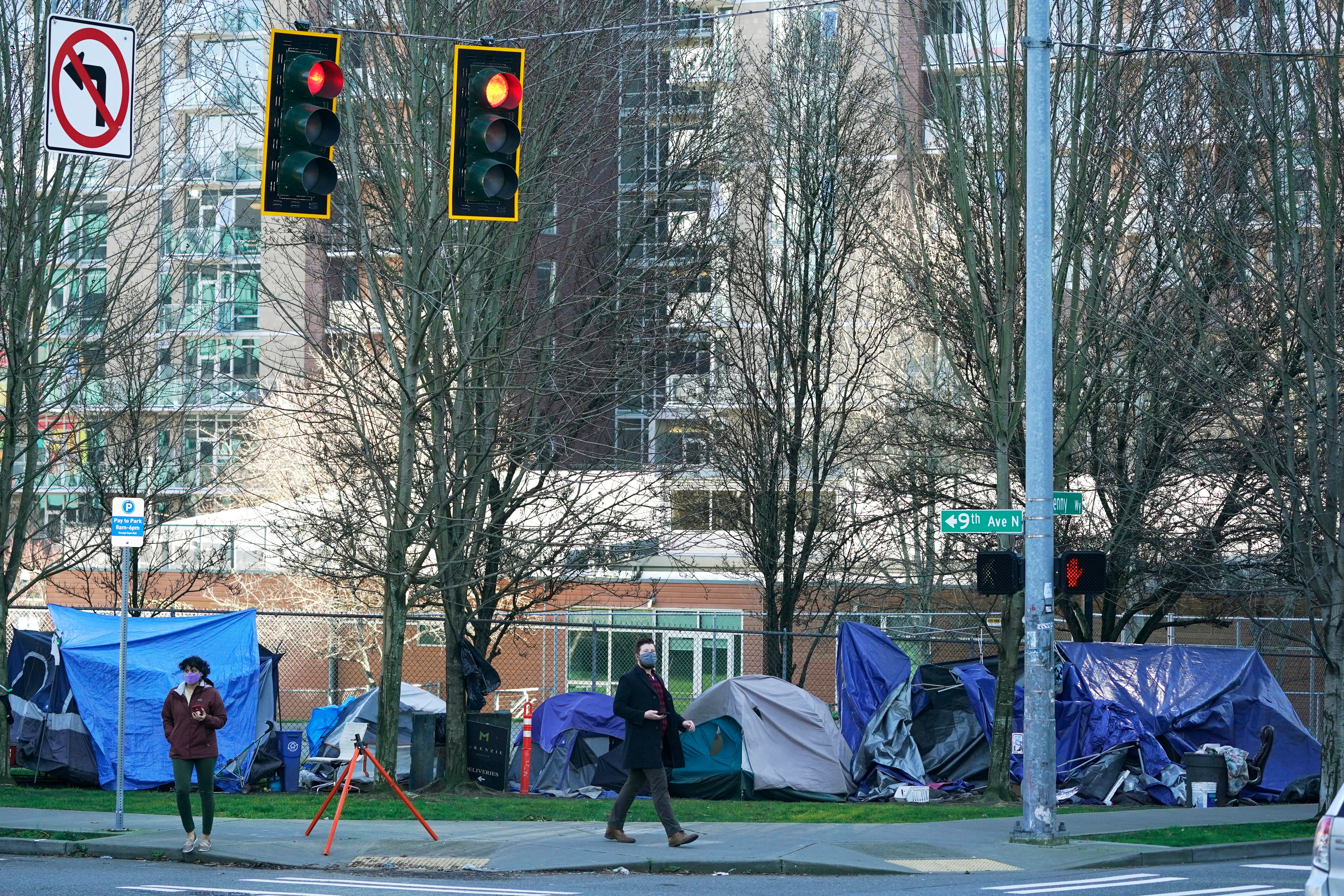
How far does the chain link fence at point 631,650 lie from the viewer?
26.6m

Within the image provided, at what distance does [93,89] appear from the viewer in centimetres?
1090

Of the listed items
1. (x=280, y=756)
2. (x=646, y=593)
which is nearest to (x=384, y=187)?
(x=280, y=756)

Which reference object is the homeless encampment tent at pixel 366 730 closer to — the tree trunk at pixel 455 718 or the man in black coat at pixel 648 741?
the tree trunk at pixel 455 718

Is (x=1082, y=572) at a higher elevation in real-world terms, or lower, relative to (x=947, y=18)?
lower

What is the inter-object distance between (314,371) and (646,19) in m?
11.4

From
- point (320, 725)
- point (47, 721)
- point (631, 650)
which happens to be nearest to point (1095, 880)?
point (320, 725)

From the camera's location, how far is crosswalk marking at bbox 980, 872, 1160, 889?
10930 millimetres

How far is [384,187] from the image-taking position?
54.7 feet

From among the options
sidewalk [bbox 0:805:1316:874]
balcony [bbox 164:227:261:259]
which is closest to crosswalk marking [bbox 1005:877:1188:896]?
sidewalk [bbox 0:805:1316:874]

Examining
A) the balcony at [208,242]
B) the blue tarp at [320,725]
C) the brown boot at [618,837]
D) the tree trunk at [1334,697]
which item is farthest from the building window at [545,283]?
the tree trunk at [1334,697]

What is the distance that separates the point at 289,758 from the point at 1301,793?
43.8ft

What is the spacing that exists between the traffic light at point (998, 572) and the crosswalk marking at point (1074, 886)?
303 cm

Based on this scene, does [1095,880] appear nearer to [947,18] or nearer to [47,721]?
[947,18]

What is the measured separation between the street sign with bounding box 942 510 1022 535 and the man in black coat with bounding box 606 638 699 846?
3214 millimetres
